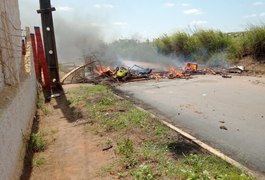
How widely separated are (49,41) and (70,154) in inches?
262

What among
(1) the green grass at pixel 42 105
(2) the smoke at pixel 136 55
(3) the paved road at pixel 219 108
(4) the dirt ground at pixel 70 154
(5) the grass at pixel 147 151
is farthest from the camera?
(2) the smoke at pixel 136 55

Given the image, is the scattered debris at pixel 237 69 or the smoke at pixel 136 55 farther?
the smoke at pixel 136 55

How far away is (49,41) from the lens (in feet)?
37.9

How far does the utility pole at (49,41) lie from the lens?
11.3 m

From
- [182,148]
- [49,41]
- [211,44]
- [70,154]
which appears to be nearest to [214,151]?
[182,148]

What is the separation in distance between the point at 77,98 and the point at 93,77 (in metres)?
4.35

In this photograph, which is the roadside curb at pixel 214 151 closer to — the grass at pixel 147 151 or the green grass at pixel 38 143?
the grass at pixel 147 151

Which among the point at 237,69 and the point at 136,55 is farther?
the point at 136,55

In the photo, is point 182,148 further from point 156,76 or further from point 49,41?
point 156,76

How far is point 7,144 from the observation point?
13.6 feet

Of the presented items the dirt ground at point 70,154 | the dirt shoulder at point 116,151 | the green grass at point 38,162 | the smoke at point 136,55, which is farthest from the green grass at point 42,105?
the smoke at point 136,55

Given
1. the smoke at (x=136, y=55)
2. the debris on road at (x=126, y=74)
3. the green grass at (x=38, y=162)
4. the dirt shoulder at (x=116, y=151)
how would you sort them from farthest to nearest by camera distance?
the smoke at (x=136, y=55)
the debris on road at (x=126, y=74)
the green grass at (x=38, y=162)
the dirt shoulder at (x=116, y=151)

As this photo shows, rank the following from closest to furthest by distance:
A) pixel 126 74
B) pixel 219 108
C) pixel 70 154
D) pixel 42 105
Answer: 1. pixel 70 154
2. pixel 219 108
3. pixel 42 105
4. pixel 126 74

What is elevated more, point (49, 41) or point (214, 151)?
point (49, 41)
